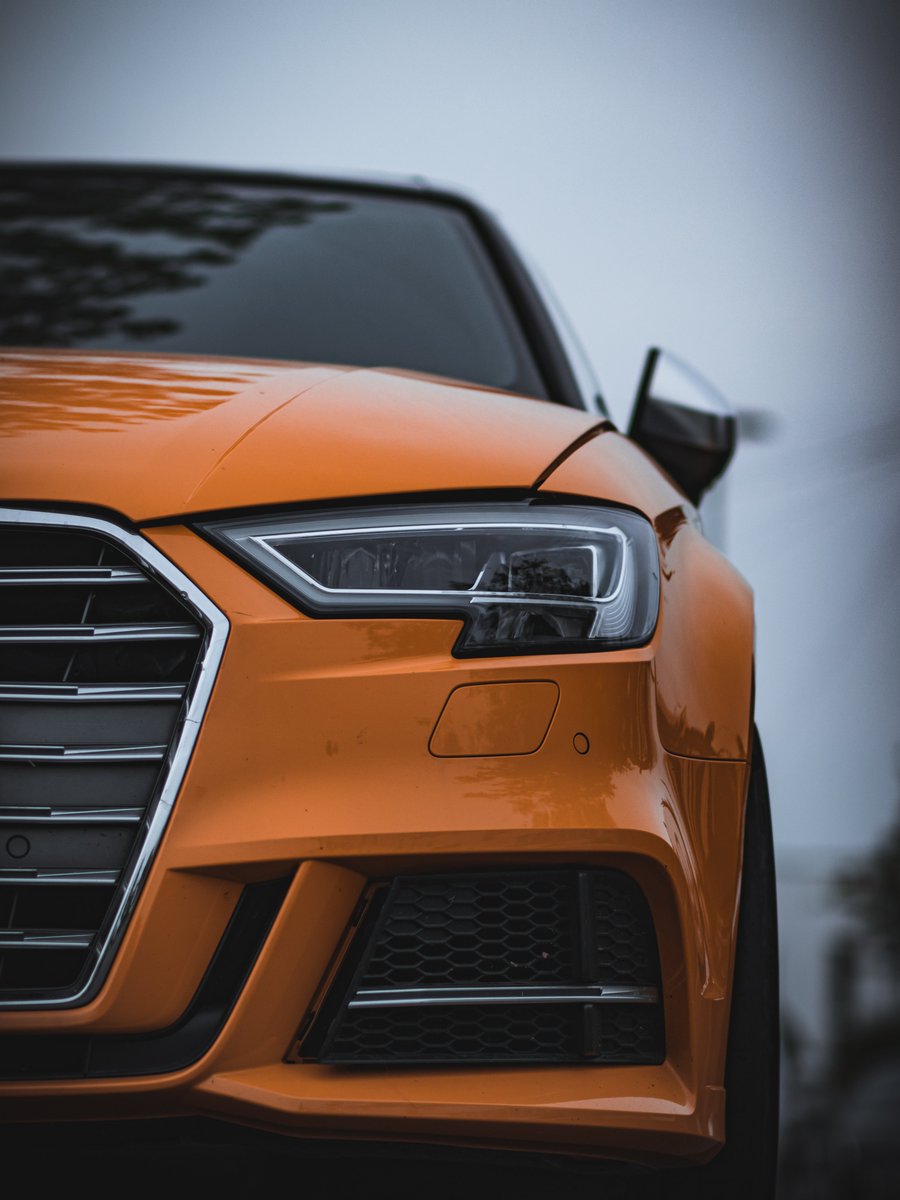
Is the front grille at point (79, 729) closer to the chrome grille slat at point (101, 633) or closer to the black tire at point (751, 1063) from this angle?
the chrome grille slat at point (101, 633)

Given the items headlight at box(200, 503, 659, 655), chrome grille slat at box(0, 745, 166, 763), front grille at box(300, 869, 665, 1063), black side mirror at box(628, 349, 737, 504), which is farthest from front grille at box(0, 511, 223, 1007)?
black side mirror at box(628, 349, 737, 504)

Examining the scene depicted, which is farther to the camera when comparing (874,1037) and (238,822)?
(874,1037)

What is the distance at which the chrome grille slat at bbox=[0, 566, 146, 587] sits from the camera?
1.43m

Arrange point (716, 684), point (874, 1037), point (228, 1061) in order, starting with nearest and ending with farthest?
point (228, 1061) < point (716, 684) < point (874, 1037)

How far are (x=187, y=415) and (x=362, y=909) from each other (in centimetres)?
66

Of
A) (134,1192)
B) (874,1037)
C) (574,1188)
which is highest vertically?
(574,1188)

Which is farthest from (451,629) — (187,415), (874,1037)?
(874,1037)

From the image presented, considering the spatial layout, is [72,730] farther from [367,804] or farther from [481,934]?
[481,934]

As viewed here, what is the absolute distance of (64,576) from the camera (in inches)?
56.4

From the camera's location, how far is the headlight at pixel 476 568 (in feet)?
4.81

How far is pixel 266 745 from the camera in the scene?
1.38 m

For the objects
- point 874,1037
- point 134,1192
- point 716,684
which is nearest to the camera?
point 716,684

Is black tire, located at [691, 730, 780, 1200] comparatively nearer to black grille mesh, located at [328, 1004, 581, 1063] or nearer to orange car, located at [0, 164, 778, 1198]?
orange car, located at [0, 164, 778, 1198]

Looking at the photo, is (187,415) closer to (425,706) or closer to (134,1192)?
(425,706)
